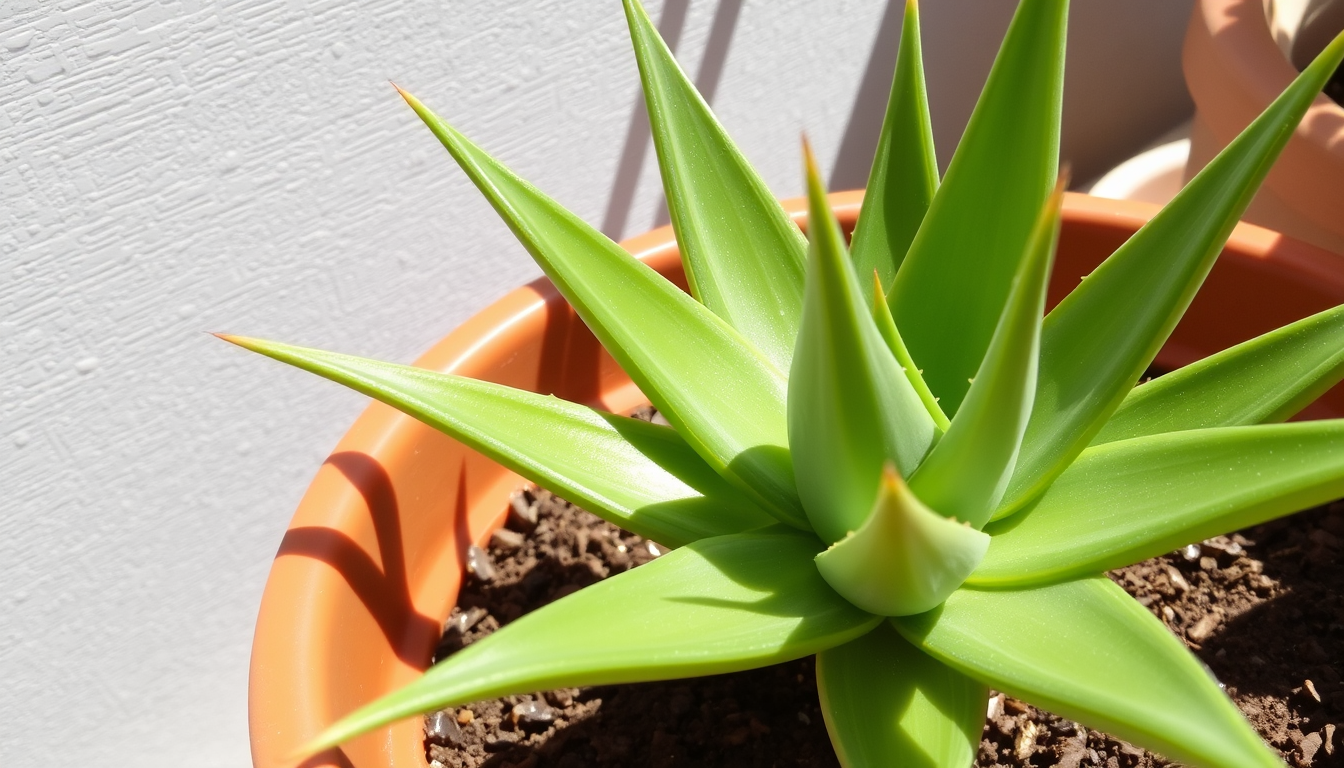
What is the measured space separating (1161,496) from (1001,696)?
0.65 ft

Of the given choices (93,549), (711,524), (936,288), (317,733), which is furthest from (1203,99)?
(93,549)

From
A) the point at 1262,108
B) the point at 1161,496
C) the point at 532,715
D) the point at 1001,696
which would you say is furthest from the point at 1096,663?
the point at 1262,108

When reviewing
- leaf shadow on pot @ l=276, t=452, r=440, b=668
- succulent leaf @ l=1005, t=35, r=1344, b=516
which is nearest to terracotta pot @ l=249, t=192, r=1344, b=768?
leaf shadow on pot @ l=276, t=452, r=440, b=668

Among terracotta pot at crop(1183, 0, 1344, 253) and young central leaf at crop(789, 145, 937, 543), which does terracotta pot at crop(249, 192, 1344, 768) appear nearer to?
terracotta pot at crop(1183, 0, 1344, 253)

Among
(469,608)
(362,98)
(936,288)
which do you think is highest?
(362,98)

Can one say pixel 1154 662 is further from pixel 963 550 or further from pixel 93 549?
pixel 93 549

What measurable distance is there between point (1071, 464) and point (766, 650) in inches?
6.8

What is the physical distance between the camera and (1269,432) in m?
0.39

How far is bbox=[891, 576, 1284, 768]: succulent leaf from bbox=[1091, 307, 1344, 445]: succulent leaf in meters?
0.12

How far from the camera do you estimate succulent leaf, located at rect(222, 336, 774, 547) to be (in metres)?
0.46

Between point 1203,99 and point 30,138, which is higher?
point 30,138

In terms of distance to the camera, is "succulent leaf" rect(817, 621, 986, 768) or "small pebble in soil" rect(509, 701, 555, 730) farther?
"small pebble in soil" rect(509, 701, 555, 730)

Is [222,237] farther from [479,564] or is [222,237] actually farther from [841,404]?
[841,404]

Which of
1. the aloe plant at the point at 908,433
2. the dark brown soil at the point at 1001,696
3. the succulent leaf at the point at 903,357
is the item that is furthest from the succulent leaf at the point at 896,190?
the dark brown soil at the point at 1001,696
